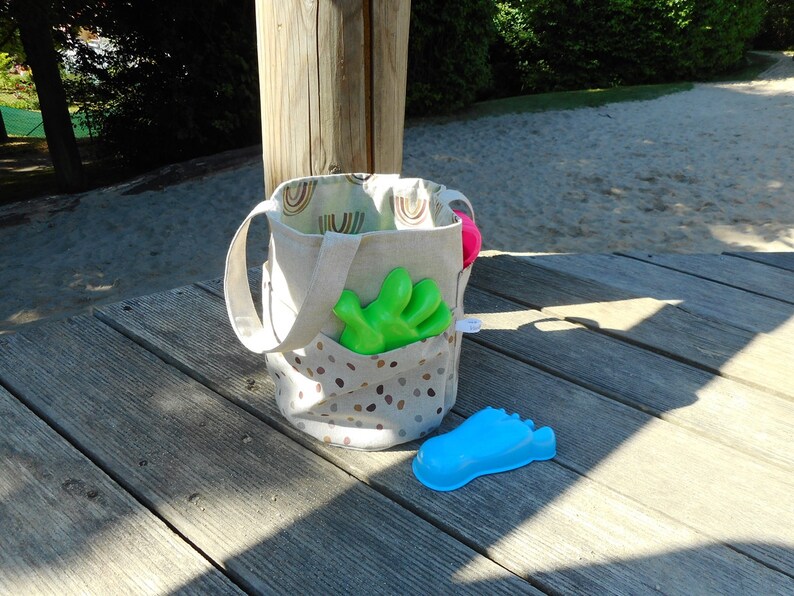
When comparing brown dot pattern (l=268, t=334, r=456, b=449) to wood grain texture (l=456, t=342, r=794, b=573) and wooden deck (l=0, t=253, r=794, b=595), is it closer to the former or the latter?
wooden deck (l=0, t=253, r=794, b=595)

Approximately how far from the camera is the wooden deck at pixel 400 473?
3.80 ft

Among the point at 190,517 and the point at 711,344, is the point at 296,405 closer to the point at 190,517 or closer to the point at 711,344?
the point at 190,517

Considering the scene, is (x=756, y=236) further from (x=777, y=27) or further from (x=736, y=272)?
(x=777, y=27)

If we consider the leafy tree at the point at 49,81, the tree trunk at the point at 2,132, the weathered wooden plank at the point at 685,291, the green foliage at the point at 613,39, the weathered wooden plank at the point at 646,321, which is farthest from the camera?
the green foliage at the point at 613,39

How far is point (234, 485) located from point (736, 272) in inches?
75.4

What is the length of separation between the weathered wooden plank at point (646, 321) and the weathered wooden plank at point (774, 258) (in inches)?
26.4

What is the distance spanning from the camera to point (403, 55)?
1.72 meters

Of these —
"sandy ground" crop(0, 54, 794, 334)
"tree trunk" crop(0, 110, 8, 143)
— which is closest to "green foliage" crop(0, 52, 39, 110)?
"tree trunk" crop(0, 110, 8, 143)

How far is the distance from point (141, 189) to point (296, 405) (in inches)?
230

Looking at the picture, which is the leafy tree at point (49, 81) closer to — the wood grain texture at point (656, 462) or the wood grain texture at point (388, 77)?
the wood grain texture at point (388, 77)

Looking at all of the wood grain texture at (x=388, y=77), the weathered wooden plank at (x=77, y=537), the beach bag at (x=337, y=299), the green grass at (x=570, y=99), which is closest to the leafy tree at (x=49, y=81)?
the green grass at (x=570, y=99)

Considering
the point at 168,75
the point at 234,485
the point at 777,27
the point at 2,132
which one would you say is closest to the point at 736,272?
the point at 234,485

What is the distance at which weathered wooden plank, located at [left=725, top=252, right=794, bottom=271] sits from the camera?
99.0 inches

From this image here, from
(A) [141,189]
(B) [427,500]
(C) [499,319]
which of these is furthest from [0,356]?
(A) [141,189]
